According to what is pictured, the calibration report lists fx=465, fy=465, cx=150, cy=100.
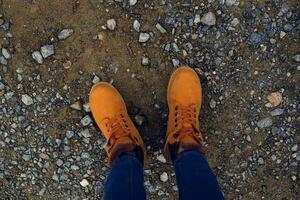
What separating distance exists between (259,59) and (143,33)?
2.75 feet

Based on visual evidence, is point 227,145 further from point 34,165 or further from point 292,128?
point 34,165

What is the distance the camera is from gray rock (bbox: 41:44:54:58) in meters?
3.26

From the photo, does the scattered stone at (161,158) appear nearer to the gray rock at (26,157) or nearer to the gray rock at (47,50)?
the gray rock at (26,157)

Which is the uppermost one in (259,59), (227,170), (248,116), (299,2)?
(299,2)

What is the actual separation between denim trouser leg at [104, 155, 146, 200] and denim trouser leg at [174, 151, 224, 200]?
0.80 feet

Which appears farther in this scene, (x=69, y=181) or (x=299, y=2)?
(x=69, y=181)

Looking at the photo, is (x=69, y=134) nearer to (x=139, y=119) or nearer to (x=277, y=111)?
(x=139, y=119)

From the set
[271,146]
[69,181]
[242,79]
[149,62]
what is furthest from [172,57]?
[69,181]

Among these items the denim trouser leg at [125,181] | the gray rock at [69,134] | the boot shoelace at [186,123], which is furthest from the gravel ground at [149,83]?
the denim trouser leg at [125,181]

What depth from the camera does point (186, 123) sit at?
126 inches

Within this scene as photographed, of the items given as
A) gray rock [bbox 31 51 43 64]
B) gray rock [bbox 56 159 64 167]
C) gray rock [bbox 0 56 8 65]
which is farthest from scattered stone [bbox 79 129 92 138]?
gray rock [bbox 0 56 8 65]

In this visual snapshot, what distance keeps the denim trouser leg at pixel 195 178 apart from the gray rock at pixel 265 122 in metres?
0.62

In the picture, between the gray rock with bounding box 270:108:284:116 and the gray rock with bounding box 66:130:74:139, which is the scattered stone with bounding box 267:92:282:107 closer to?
the gray rock with bounding box 270:108:284:116

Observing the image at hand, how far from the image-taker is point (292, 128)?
338 centimetres
